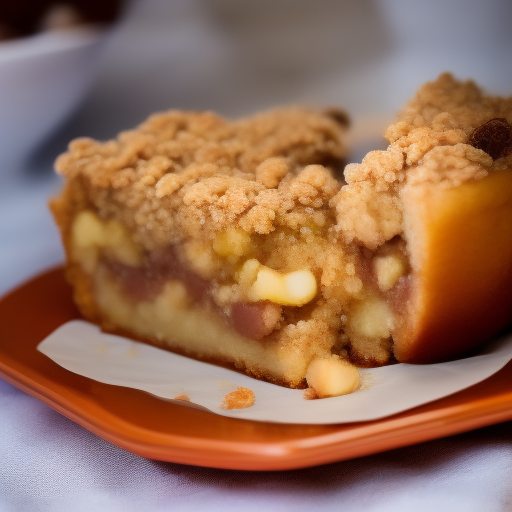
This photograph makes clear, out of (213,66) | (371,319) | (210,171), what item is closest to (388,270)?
(371,319)

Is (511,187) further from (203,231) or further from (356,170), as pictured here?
(203,231)

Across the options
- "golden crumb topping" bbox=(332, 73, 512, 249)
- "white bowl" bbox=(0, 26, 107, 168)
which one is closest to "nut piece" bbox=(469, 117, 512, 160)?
"golden crumb topping" bbox=(332, 73, 512, 249)

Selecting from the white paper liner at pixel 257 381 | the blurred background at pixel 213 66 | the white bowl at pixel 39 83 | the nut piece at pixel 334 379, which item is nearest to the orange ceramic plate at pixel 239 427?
the white paper liner at pixel 257 381

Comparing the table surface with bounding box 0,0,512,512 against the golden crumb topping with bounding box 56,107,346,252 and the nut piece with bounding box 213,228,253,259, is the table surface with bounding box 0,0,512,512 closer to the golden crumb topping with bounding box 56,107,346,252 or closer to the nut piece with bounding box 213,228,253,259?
the golden crumb topping with bounding box 56,107,346,252

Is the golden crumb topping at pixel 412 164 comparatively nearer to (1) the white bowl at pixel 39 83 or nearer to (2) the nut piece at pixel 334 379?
(2) the nut piece at pixel 334 379

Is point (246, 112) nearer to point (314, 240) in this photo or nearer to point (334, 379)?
point (314, 240)
